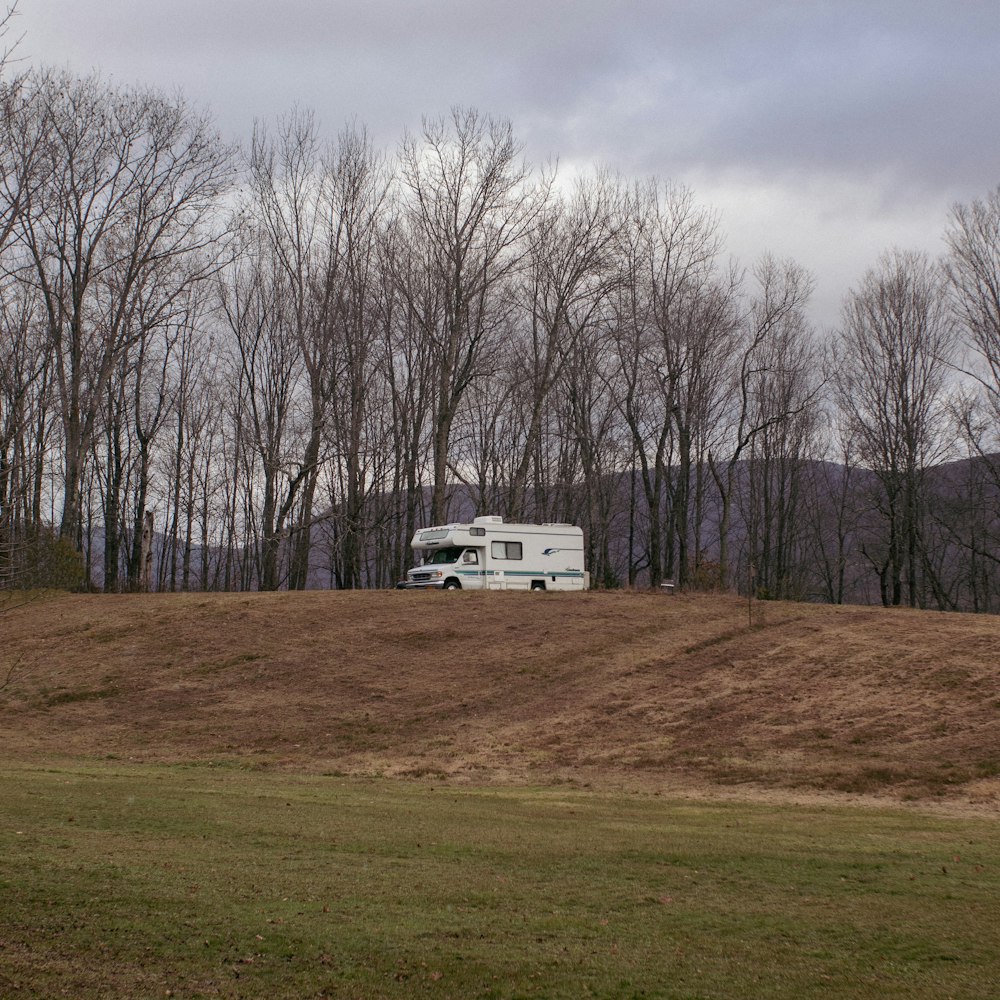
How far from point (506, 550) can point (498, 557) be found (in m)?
0.40

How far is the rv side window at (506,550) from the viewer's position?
33.4 meters

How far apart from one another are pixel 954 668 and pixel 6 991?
2069cm

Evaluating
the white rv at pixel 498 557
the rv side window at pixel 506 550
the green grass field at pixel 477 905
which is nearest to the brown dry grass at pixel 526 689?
the white rv at pixel 498 557

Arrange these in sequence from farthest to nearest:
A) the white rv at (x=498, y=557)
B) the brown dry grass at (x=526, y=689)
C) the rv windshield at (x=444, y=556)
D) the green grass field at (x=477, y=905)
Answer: the rv windshield at (x=444, y=556), the white rv at (x=498, y=557), the brown dry grass at (x=526, y=689), the green grass field at (x=477, y=905)

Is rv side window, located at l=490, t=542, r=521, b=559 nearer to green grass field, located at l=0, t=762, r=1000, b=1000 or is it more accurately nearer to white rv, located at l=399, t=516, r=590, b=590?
white rv, located at l=399, t=516, r=590, b=590

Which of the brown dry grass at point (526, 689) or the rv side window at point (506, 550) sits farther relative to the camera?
the rv side window at point (506, 550)

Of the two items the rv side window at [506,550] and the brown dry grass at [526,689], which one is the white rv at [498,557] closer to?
the rv side window at [506,550]

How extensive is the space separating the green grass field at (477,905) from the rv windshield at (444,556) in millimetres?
20994

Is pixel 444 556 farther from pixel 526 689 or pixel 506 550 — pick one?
pixel 526 689

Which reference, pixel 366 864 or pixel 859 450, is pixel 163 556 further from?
pixel 366 864

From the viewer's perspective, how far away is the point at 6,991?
16.4 feet

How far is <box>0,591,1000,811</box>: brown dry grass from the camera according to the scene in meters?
18.3

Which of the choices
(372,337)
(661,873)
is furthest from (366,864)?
(372,337)

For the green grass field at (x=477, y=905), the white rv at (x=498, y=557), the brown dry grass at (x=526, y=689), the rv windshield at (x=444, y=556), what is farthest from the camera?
the rv windshield at (x=444, y=556)
